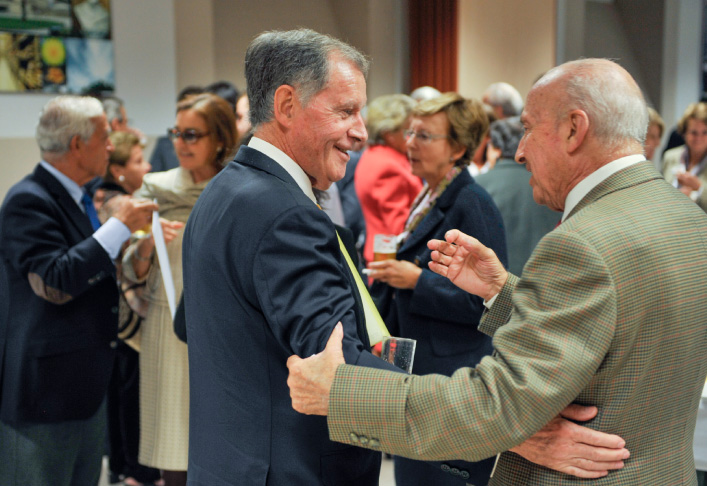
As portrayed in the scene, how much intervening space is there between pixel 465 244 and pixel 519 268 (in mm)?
1800

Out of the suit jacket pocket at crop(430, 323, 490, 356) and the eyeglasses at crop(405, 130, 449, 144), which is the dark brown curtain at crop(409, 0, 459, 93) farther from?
the suit jacket pocket at crop(430, 323, 490, 356)

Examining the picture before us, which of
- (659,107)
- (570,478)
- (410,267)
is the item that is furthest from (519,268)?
(659,107)

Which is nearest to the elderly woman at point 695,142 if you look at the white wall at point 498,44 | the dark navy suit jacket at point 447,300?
the dark navy suit jacket at point 447,300

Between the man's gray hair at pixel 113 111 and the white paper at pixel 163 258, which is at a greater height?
the man's gray hair at pixel 113 111

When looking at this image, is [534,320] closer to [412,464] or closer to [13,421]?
[412,464]

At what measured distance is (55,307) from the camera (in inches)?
96.2

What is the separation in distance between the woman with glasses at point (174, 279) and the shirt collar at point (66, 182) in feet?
1.29

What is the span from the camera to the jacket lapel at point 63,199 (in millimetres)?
2480

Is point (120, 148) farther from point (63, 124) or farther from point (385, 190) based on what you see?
point (385, 190)

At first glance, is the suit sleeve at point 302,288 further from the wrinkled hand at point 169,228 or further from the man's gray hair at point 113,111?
the man's gray hair at point 113,111

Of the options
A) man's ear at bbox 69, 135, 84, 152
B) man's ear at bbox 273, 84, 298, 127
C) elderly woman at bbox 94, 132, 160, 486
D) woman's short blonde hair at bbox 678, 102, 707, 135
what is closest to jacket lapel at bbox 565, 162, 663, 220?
man's ear at bbox 273, 84, 298, 127

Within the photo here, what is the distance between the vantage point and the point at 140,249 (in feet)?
9.60

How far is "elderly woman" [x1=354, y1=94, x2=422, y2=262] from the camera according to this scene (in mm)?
4141

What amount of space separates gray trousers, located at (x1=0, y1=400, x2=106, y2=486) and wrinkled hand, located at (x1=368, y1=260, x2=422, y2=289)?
117cm
